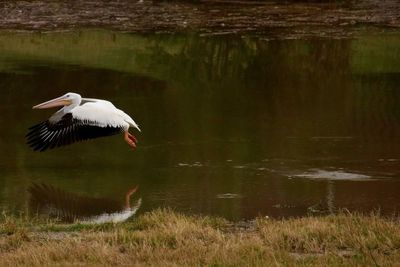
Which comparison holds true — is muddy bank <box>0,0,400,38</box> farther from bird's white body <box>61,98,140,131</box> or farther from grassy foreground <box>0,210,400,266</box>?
grassy foreground <box>0,210,400,266</box>

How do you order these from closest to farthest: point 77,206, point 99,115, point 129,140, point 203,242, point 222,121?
point 203,242 < point 77,206 < point 99,115 < point 129,140 < point 222,121

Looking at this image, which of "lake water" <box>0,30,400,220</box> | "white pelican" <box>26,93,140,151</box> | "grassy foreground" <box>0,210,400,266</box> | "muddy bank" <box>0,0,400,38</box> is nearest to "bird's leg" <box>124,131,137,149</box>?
"white pelican" <box>26,93,140,151</box>

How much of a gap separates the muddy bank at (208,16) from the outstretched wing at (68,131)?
37.0 ft

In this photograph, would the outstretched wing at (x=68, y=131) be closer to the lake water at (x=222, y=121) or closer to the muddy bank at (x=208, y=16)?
the lake water at (x=222, y=121)

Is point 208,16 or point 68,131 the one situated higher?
point 68,131

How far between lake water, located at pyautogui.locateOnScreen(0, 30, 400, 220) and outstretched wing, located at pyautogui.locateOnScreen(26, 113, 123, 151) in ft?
1.05

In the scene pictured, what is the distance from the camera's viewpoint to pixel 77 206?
30.1ft

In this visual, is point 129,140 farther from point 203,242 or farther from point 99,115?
point 203,242

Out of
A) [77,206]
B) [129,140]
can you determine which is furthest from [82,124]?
[77,206]

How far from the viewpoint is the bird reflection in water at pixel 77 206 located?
28.6 ft

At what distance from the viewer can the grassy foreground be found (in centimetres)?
635

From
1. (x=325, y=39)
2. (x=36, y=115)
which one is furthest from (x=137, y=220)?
(x=325, y=39)

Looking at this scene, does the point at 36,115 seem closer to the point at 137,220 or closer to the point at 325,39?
the point at 137,220

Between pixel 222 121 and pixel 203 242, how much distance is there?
19.9 feet
